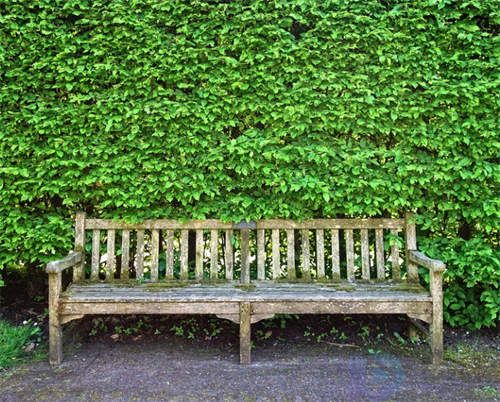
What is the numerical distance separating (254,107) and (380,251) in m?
1.80

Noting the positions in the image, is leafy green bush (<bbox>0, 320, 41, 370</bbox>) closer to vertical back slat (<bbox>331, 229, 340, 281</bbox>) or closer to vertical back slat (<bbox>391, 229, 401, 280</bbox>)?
vertical back slat (<bbox>331, 229, 340, 281</bbox>)

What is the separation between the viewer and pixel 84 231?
4.06 metres

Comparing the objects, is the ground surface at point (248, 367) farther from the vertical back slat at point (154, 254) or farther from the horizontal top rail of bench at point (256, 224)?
the horizontal top rail of bench at point (256, 224)

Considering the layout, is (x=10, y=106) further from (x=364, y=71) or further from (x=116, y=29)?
(x=364, y=71)

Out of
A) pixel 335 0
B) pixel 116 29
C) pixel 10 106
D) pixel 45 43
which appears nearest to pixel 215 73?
pixel 116 29

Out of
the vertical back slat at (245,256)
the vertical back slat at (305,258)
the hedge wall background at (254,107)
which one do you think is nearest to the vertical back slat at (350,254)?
the hedge wall background at (254,107)

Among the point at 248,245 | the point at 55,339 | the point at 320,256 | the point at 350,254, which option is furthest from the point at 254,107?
the point at 55,339

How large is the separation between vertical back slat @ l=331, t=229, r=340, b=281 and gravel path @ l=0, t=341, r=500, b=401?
2.22 feet

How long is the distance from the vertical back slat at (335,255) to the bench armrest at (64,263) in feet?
7.79

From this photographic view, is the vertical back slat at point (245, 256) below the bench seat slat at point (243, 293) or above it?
above

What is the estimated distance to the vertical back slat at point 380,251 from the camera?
13.3 feet

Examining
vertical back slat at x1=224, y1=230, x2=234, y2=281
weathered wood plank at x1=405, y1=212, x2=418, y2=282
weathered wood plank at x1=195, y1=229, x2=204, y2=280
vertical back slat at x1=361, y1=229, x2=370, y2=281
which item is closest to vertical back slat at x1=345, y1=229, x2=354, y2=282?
vertical back slat at x1=361, y1=229, x2=370, y2=281

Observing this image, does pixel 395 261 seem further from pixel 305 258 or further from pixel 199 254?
pixel 199 254

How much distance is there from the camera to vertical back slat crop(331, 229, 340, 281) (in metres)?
4.06
